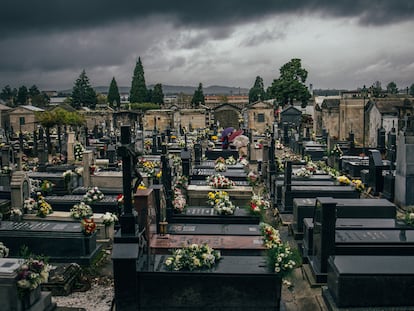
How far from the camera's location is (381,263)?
8.07 metres

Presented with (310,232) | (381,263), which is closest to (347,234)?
(310,232)

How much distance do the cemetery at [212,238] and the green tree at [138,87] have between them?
5683 cm

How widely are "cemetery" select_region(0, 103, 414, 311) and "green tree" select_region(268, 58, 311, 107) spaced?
40.5m

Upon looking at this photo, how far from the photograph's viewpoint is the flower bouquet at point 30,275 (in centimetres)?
696

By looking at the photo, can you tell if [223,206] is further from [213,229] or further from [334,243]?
[334,243]

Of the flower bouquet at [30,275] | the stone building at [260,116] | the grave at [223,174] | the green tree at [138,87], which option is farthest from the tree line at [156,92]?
the flower bouquet at [30,275]

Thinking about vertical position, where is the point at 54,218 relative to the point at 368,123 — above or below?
below

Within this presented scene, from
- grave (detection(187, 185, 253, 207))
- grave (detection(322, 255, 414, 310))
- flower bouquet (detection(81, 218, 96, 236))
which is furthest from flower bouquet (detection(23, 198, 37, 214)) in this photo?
grave (detection(322, 255, 414, 310))

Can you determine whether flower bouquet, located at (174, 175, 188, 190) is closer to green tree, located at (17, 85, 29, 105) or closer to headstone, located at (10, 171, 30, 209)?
headstone, located at (10, 171, 30, 209)

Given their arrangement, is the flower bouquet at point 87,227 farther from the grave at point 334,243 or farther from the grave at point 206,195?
the grave at point 206,195

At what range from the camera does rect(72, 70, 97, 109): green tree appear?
7331cm

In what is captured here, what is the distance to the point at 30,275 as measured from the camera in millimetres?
7039

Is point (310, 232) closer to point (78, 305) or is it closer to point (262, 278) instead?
point (262, 278)

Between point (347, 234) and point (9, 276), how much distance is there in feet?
24.0
